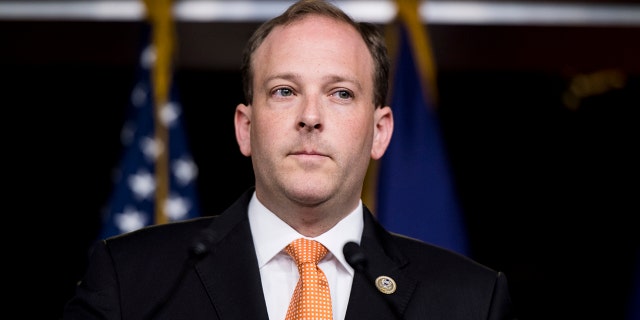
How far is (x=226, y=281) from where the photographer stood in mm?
1711

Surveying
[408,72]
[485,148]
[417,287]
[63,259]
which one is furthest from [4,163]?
[417,287]

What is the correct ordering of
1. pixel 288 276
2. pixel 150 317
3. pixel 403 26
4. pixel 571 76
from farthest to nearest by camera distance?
pixel 571 76, pixel 403 26, pixel 288 276, pixel 150 317

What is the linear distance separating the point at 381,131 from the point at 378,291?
0.43 meters

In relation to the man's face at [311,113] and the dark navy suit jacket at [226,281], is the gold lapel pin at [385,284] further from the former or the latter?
the man's face at [311,113]

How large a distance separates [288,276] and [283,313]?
0.09 m

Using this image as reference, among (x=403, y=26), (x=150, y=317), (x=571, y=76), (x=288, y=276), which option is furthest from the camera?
(x=571, y=76)

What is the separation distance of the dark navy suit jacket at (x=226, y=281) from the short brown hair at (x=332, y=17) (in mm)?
310

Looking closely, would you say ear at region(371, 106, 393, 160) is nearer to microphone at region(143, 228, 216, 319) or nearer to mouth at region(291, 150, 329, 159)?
mouth at region(291, 150, 329, 159)

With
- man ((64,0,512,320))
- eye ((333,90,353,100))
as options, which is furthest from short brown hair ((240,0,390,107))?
eye ((333,90,353,100))

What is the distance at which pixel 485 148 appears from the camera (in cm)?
399

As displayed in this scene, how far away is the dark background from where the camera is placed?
388cm

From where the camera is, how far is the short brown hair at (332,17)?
1.94 meters

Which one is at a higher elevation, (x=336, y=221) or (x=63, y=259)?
(x=336, y=221)

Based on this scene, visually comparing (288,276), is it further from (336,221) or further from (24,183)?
(24,183)
